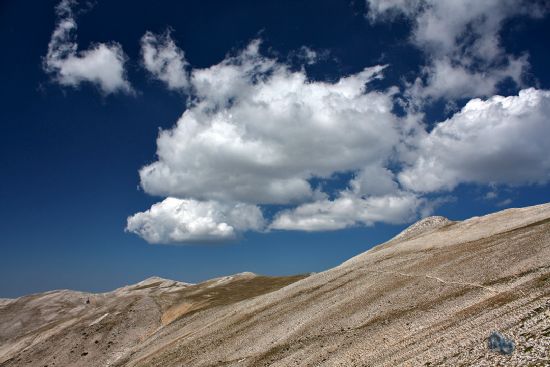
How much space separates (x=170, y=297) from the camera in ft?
416

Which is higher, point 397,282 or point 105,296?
point 105,296

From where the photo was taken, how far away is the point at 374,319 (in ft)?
173

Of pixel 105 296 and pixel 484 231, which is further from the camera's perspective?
pixel 105 296

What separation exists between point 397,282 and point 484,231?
28981mm

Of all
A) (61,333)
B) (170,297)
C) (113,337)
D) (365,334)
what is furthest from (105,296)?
(365,334)

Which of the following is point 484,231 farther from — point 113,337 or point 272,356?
point 113,337

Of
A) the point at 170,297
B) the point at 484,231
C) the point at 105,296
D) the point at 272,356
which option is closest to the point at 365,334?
the point at 272,356

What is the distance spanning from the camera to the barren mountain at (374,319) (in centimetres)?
3903

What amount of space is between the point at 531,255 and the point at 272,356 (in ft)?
118

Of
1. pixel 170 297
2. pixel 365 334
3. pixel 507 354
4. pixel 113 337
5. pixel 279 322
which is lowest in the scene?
pixel 507 354

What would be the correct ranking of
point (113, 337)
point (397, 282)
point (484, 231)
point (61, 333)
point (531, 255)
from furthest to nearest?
point (61, 333), point (113, 337), point (484, 231), point (397, 282), point (531, 255)

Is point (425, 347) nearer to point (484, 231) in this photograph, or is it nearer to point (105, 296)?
point (484, 231)

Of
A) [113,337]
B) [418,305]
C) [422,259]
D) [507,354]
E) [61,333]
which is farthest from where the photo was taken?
[61,333]

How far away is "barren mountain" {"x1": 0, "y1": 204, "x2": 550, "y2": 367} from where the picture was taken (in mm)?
39031
